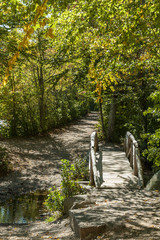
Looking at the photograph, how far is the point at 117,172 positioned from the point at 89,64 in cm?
333

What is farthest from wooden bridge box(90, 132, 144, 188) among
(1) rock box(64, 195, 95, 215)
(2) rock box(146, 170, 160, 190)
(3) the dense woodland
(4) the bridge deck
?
(1) rock box(64, 195, 95, 215)

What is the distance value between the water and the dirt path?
44 centimetres

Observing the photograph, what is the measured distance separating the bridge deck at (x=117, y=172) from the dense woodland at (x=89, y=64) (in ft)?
2.73

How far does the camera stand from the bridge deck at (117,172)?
23.2 ft

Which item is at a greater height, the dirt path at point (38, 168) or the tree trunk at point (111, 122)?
the tree trunk at point (111, 122)

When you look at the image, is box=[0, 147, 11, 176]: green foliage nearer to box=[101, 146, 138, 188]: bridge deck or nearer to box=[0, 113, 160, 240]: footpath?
box=[0, 113, 160, 240]: footpath

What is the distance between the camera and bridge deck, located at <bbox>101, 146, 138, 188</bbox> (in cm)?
708

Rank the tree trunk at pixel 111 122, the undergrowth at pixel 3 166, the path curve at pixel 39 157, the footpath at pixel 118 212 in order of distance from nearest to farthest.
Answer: the footpath at pixel 118 212, the path curve at pixel 39 157, the undergrowth at pixel 3 166, the tree trunk at pixel 111 122

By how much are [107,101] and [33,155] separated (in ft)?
14.7

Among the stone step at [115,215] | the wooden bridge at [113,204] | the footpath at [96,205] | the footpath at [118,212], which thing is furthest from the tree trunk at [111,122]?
the stone step at [115,215]

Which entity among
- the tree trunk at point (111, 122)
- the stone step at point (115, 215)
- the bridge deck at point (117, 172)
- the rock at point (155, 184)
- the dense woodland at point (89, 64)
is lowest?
the bridge deck at point (117, 172)

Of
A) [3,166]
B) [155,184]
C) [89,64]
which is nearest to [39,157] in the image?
[3,166]

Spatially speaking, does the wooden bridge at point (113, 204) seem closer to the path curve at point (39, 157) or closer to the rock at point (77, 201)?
the rock at point (77, 201)

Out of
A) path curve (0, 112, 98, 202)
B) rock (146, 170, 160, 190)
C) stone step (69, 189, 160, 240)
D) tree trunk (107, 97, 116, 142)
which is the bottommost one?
path curve (0, 112, 98, 202)
